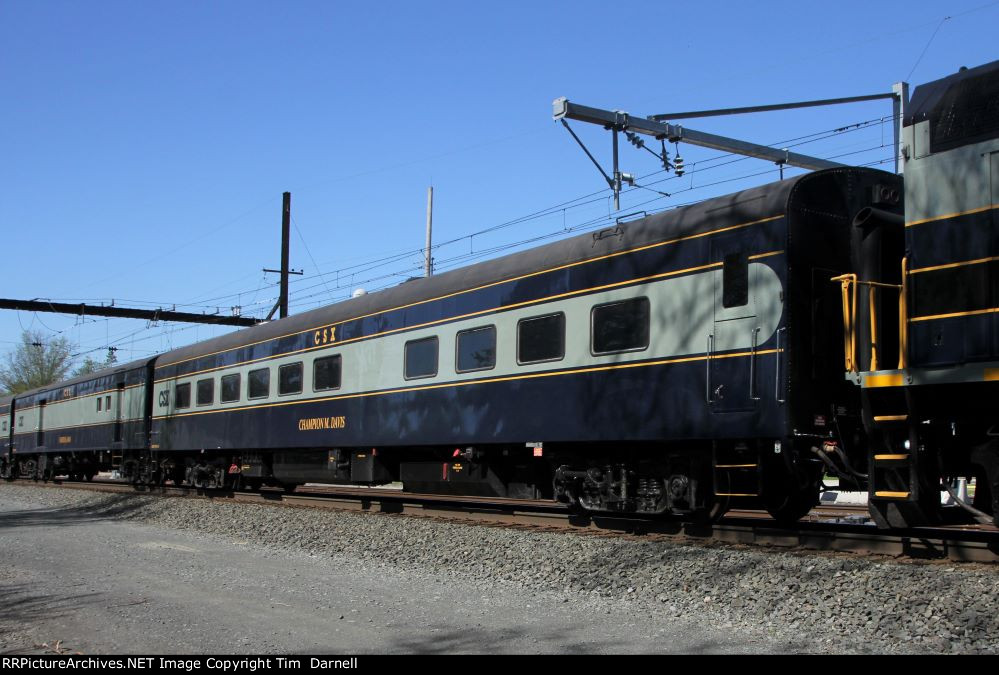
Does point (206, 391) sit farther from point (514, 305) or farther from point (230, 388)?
point (514, 305)

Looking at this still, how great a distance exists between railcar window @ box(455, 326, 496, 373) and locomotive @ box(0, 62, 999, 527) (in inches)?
1.2

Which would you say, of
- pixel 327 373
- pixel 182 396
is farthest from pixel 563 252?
pixel 182 396

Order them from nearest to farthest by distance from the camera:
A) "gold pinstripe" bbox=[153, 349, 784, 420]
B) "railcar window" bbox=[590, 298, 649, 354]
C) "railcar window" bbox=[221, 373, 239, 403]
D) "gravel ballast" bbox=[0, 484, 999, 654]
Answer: "gravel ballast" bbox=[0, 484, 999, 654], "gold pinstripe" bbox=[153, 349, 784, 420], "railcar window" bbox=[590, 298, 649, 354], "railcar window" bbox=[221, 373, 239, 403]

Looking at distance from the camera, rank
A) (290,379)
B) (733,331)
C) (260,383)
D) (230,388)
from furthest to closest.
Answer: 1. (230,388)
2. (260,383)
3. (290,379)
4. (733,331)

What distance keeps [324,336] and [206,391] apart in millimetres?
5777

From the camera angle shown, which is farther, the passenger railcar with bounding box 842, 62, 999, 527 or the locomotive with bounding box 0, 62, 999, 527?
the locomotive with bounding box 0, 62, 999, 527

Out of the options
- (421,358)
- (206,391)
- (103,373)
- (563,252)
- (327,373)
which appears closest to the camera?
(563,252)

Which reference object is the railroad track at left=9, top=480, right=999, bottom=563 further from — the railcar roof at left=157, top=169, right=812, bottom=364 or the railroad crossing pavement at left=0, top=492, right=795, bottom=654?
the railcar roof at left=157, top=169, right=812, bottom=364

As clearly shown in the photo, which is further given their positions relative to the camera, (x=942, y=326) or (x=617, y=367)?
(x=617, y=367)

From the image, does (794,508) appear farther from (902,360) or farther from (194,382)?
(194,382)

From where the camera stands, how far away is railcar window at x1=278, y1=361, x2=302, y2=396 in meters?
17.8

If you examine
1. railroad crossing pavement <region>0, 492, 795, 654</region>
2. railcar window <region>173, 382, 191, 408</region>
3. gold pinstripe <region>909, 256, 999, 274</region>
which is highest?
gold pinstripe <region>909, 256, 999, 274</region>

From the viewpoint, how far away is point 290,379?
1802 cm

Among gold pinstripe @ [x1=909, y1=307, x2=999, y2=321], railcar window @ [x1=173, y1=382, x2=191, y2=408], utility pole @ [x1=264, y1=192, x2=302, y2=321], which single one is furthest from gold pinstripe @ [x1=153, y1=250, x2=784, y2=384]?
utility pole @ [x1=264, y1=192, x2=302, y2=321]
